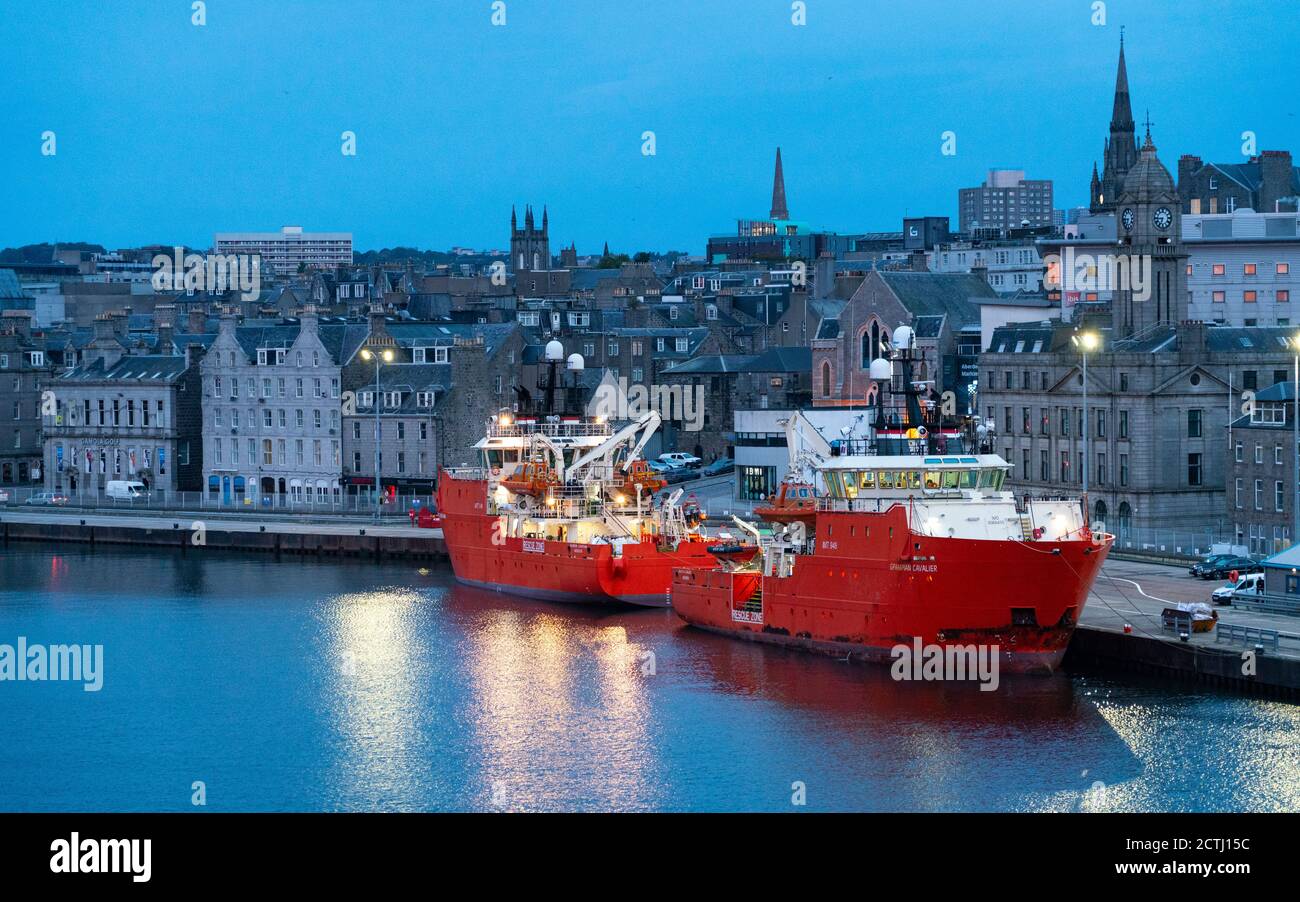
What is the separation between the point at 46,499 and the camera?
9462cm

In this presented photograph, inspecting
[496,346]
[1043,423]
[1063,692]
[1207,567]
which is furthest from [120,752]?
[496,346]

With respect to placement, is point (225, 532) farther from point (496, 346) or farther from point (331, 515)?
point (496, 346)

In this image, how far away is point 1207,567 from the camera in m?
56.4

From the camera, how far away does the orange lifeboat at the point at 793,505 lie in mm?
53812

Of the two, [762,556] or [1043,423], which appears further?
[1043,423]

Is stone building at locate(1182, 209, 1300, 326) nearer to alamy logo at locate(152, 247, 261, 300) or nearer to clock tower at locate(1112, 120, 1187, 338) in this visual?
clock tower at locate(1112, 120, 1187, 338)

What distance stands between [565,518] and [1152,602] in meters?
20.4

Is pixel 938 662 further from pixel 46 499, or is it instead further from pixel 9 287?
pixel 9 287

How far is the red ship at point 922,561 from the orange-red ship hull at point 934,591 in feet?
0.08

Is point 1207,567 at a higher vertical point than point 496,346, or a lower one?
lower

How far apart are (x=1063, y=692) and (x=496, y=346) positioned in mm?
48231

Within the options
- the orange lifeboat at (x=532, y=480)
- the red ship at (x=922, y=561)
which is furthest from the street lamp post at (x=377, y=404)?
the red ship at (x=922, y=561)
